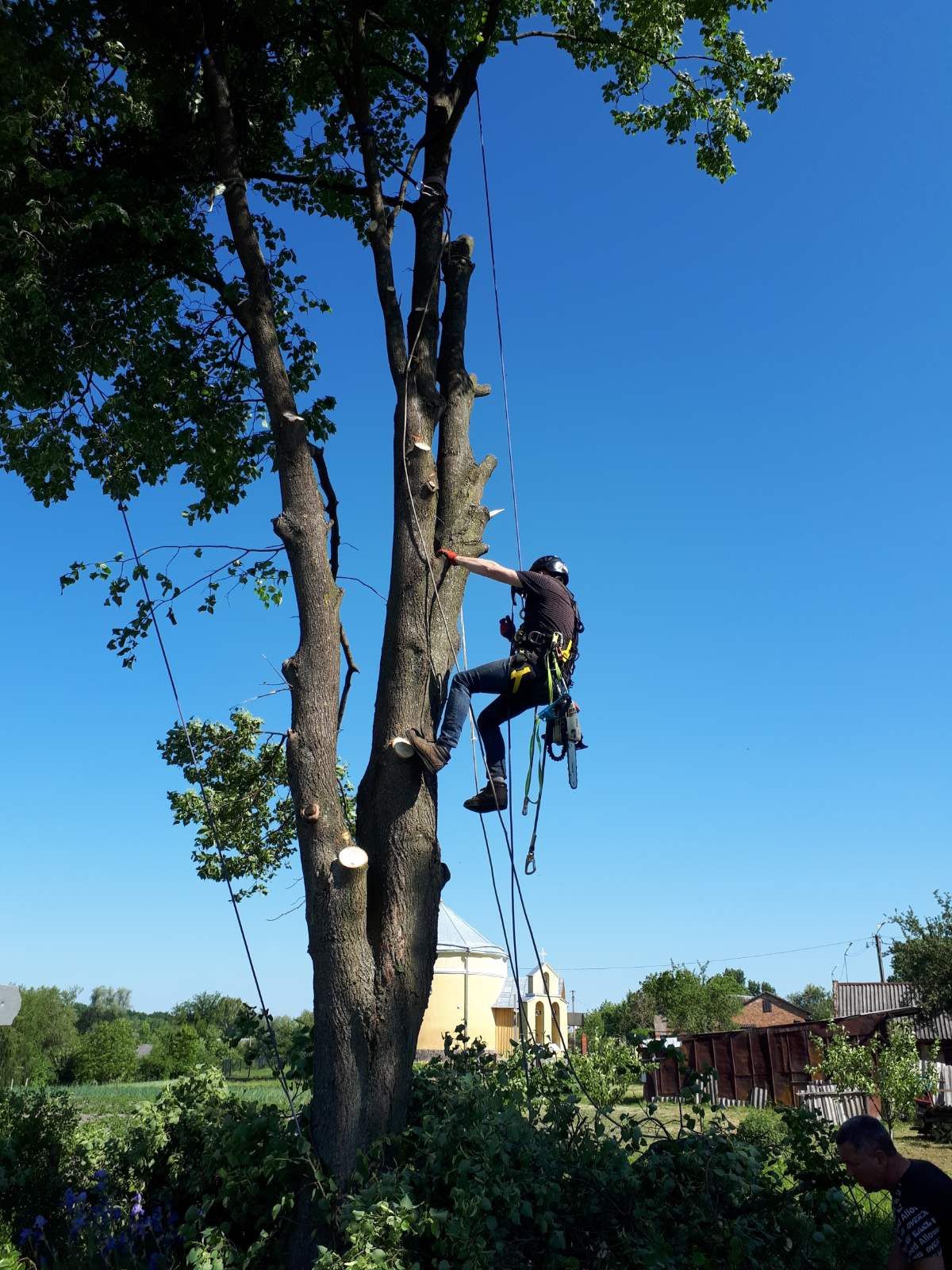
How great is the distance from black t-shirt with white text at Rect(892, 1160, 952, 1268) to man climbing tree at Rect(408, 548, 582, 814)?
3.19 m

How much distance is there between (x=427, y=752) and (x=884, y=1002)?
106 ft

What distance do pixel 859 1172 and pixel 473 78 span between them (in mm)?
8235

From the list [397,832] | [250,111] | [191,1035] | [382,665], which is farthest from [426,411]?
[191,1035]

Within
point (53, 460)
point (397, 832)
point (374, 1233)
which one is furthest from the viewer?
point (53, 460)

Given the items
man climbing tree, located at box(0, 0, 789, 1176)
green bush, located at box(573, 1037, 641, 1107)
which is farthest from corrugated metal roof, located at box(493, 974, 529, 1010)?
man climbing tree, located at box(0, 0, 789, 1176)

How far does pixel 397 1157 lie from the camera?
4.91 meters

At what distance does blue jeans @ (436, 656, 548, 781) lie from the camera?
6.08 meters

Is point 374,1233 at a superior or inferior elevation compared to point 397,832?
inferior

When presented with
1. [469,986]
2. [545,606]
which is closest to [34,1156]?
[545,606]

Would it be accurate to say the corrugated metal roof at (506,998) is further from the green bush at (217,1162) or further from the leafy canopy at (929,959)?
the green bush at (217,1162)

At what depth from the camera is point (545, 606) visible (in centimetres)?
659

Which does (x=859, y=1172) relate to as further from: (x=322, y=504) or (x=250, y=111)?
(x=250, y=111)

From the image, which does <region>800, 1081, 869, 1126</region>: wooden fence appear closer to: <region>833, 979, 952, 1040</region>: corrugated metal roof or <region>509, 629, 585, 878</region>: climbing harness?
<region>833, 979, 952, 1040</region>: corrugated metal roof

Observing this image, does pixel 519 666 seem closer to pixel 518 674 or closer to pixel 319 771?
pixel 518 674
